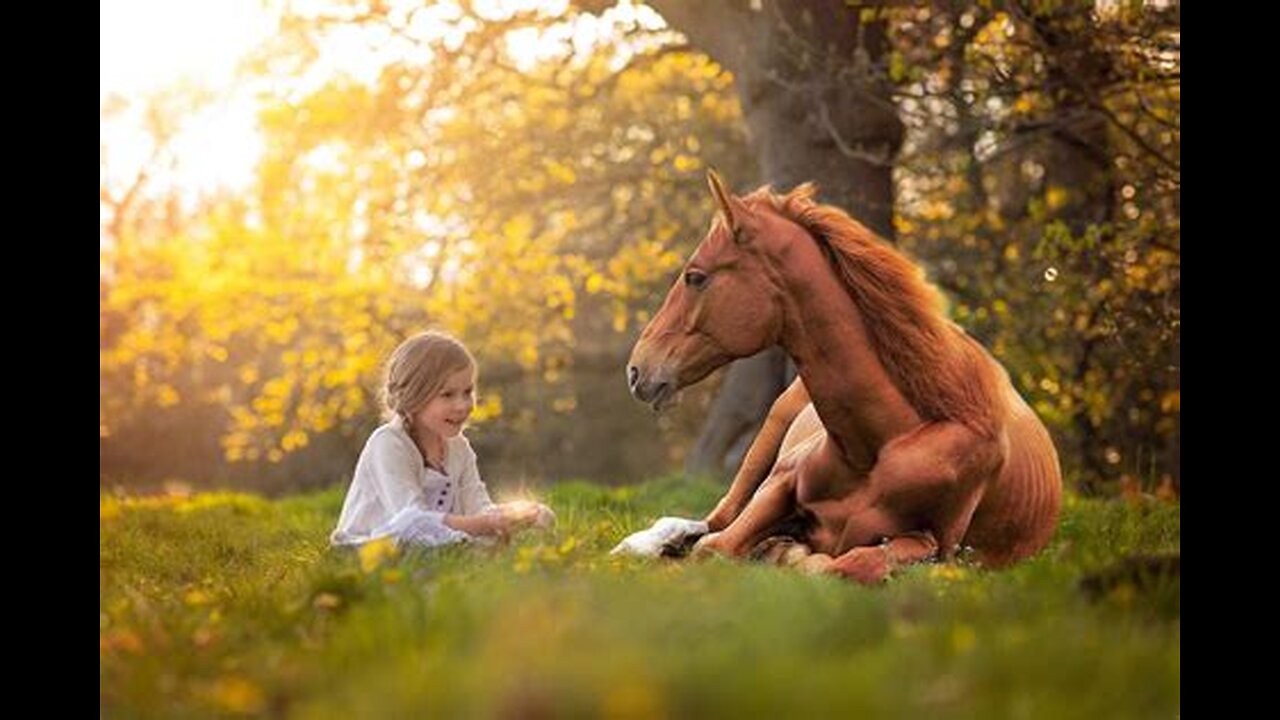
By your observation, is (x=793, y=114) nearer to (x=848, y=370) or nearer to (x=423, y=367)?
(x=848, y=370)

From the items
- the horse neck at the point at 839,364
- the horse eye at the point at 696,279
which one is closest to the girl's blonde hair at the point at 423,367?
the horse eye at the point at 696,279

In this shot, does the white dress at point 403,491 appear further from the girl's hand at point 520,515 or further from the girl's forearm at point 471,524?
the girl's hand at point 520,515

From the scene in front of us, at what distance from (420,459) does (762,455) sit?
1.79m

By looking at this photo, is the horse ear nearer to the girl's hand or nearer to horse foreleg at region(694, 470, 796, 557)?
horse foreleg at region(694, 470, 796, 557)

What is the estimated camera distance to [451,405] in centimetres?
656

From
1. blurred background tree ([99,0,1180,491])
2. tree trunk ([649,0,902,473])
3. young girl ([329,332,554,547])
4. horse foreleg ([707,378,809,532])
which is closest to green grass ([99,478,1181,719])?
young girl ([329,332,554,547])

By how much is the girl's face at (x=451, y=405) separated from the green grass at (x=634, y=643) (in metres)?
1.01

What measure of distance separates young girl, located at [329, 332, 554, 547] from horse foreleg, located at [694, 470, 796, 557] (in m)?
0.70

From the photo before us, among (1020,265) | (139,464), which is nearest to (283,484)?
(139,464)
